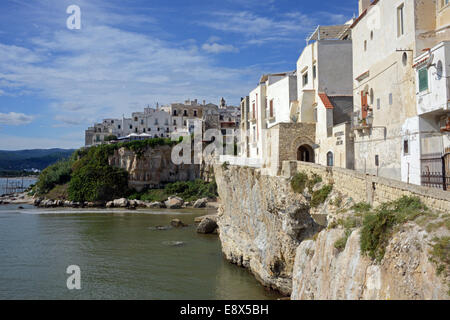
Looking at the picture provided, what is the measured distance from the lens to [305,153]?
23.8 m

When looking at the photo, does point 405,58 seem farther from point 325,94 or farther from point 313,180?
point 325,94

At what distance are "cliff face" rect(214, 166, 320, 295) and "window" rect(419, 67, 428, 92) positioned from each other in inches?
276

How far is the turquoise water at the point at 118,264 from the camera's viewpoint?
19609 millimetres

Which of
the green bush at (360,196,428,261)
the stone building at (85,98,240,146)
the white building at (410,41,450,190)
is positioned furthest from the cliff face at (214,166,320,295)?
the stone building at (85,98,240,146)

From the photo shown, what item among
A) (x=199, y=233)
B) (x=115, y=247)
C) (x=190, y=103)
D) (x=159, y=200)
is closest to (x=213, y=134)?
(x=159, y=200)

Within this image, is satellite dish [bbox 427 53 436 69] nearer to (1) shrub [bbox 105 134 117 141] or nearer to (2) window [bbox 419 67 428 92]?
(2) window [bbox 419 67 428 92]

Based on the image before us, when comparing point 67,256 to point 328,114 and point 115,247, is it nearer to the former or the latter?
point 115,247

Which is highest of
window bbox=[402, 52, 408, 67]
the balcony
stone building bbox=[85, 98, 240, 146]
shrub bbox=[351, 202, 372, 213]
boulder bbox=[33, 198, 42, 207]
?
stone building bbox=[85, 98, 240, 146]

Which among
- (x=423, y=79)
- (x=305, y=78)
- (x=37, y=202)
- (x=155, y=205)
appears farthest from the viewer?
(x=37, y=202)

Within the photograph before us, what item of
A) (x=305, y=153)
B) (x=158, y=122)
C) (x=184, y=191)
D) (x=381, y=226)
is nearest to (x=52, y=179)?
(x=158, y=122)

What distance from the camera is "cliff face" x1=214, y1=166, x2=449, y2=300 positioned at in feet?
22.2

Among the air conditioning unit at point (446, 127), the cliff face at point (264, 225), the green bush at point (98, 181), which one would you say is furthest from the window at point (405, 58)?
the green bush at point (98, 181)

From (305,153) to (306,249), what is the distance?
42.3 ft

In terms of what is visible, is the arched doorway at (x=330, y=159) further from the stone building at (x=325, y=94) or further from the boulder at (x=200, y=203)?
the boulder at (x=200, y=203)
